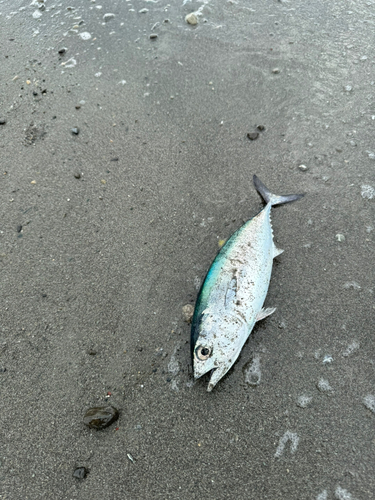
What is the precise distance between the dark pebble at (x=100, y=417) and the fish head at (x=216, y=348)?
2.06 feet

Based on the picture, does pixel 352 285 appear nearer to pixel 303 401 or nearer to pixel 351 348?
pixel 351 348

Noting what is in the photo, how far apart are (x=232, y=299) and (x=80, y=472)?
4.94 ft

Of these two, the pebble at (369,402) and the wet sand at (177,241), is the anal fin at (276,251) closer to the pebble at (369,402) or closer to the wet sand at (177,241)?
the wet sand at (177,241)

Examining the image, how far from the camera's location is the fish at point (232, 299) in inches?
85.3

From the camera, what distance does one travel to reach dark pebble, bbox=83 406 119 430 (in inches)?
83.6

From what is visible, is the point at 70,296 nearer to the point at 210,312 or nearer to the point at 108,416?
the point at 108,416

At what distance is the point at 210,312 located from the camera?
227cm

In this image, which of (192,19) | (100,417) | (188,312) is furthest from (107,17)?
(100,417)

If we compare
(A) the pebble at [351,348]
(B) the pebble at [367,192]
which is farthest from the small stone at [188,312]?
(B) the pebble at [367,192]

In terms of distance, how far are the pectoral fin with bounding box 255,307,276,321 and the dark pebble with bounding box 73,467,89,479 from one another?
1528mm

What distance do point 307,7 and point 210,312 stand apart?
489cm

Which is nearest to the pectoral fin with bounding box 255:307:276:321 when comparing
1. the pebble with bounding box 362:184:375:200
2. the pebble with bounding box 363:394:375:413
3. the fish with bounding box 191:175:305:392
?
the fish with bounding box 191:175:305:392

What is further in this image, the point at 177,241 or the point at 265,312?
the point at 177,241

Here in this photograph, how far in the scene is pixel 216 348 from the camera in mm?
2170
